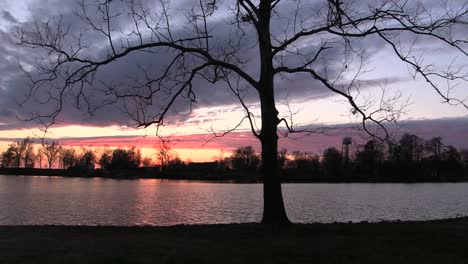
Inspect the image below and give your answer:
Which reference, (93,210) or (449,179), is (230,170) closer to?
(449,179)

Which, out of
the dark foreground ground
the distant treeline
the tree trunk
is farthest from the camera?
the distant treeline

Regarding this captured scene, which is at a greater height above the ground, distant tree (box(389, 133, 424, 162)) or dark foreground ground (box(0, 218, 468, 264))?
distant tree (box(389, 133, 424, 162))

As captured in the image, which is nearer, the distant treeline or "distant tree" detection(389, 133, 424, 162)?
"distant tree" detection(389, 133, 424, 162)

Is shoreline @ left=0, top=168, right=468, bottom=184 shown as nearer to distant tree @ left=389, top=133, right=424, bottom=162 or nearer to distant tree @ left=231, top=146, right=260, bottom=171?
distant tree @ left=231, top=146, right=260, bottom=171

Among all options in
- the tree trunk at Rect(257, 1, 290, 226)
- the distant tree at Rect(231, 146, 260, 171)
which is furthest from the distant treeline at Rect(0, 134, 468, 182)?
the tree trunk at Rect(257, 1, 290, 226)

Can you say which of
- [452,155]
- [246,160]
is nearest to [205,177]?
[246,160]

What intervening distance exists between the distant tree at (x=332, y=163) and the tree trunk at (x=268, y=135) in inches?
5438

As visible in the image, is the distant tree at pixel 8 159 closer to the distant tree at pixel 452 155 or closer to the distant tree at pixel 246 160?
the distant tree at pixel 246 160

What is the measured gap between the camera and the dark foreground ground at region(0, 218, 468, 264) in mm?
8961

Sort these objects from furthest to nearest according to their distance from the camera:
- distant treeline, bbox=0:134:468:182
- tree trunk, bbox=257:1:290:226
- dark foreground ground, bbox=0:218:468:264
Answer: distant treeline, bbox=0:134:468:182 < tree trunk, bbox=257:1:290:226 < dark foreground ground, bbox=0:218:468:264

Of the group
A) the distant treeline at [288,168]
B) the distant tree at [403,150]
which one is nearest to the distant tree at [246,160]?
the distant treeline at [288,168]

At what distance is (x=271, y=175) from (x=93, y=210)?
2396 centimetres

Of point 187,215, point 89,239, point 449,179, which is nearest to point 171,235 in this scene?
point 89,239

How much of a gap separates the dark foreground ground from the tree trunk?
0.65 m
